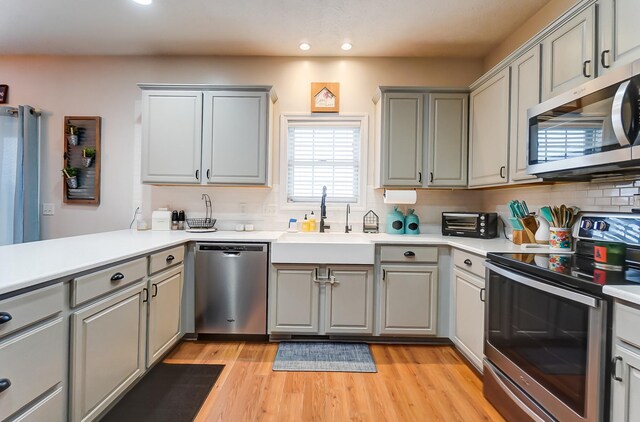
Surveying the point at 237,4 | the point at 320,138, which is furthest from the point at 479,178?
the point at 237,4

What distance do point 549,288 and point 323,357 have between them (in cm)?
164

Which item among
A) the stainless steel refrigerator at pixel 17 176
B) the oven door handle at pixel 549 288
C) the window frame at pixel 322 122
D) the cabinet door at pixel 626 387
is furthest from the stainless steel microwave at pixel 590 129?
the stainless steel refrigerator at pixel 17 176

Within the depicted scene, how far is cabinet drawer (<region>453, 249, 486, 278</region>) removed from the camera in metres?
2.05

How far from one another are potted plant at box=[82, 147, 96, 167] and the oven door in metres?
3.72

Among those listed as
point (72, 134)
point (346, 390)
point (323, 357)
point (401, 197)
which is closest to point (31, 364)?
point (346, 390)

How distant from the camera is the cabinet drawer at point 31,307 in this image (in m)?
1.03

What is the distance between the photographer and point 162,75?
3.16m

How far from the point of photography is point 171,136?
2.82 meters

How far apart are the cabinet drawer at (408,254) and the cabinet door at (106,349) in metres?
1.81

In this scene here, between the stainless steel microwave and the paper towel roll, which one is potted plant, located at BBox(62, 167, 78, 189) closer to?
the paper towel roll

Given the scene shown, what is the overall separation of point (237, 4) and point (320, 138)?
138cm

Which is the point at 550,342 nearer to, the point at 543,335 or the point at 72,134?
the point at 543,335

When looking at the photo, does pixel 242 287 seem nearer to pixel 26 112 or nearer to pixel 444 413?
pixel 444 413

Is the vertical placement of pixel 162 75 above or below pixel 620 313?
above
